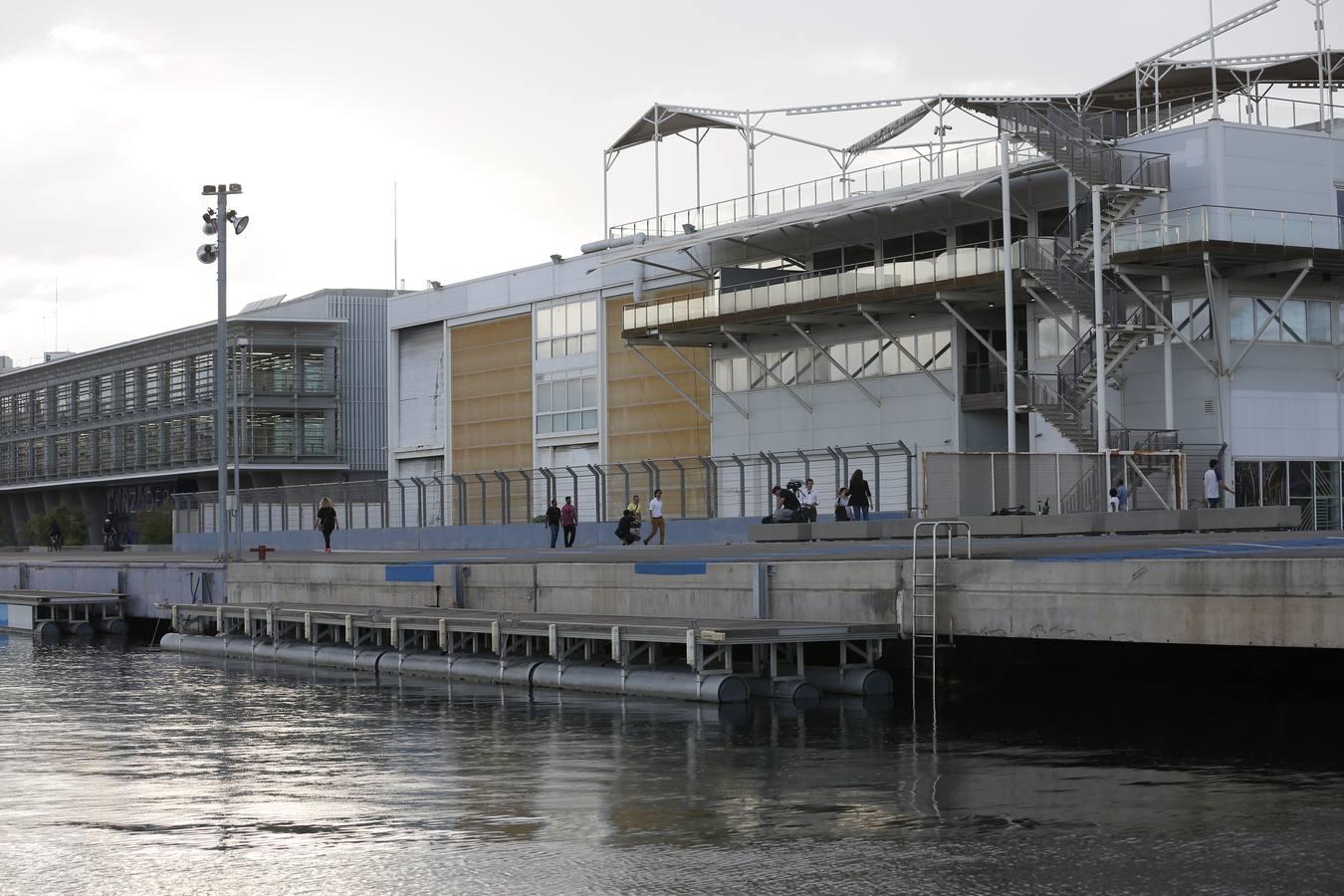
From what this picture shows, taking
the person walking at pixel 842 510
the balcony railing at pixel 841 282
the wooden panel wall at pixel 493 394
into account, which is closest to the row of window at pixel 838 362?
→ the balcony railing at pixel 841 282

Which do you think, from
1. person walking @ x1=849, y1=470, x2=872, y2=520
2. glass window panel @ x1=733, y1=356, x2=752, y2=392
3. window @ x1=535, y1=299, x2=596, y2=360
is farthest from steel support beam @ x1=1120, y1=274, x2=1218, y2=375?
window @ x1=535, y1=299, x2=596, y2=360

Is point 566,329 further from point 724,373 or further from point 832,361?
point 832,361

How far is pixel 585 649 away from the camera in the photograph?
86.5 feet

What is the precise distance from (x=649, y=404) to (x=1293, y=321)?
975 inches

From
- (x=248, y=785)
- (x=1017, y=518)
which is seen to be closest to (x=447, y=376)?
(x=1017, y=518)

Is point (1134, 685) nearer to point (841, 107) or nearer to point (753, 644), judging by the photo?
point (753, 644)

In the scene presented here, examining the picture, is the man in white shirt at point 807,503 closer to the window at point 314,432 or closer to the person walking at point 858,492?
the person walking at point 858,492

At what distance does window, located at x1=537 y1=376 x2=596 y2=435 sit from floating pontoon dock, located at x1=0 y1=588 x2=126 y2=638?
25550mm

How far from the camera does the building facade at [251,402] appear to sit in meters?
90.8

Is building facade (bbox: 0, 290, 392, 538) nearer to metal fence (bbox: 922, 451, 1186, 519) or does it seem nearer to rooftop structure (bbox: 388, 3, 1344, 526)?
rooftop structure (bbox: 388, 3, 1344, 526)

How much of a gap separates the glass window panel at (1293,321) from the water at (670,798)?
95.0 ft

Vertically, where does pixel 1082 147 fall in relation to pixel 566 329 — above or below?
above

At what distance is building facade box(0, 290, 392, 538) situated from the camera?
9075cm

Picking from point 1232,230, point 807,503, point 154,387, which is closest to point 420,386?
point 154,387
